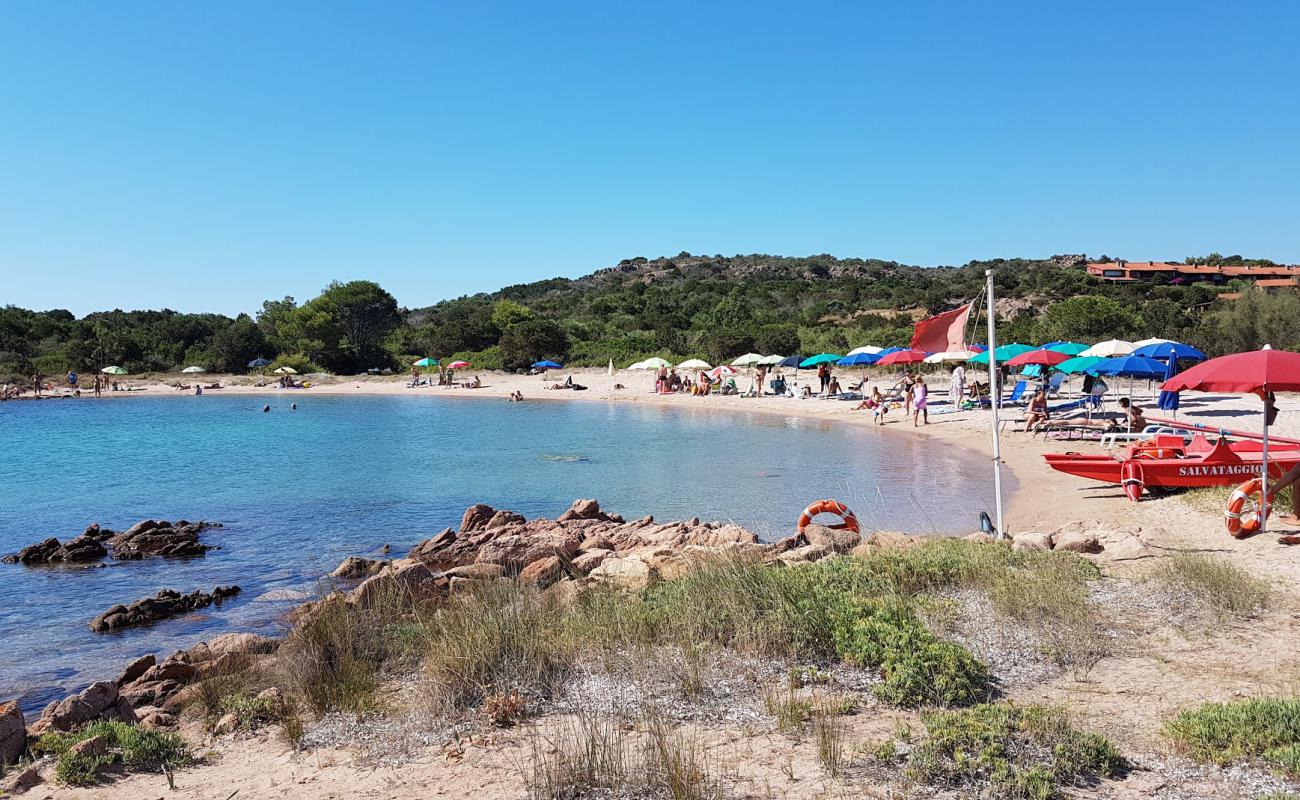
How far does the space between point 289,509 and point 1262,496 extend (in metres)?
16.3

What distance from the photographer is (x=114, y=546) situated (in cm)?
1427

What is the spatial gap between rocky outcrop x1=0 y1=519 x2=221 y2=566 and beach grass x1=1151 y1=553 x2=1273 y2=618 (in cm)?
1344

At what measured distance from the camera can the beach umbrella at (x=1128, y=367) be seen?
66.3 feet

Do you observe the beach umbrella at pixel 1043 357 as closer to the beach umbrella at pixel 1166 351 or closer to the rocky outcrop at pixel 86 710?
the beach umbrella at pixel 1166 351

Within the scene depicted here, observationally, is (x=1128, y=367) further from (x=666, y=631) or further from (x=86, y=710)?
(x=86, y=710)

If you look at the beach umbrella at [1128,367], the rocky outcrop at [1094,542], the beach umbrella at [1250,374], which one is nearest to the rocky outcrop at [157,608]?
the rocky outcrop at [1094,542]

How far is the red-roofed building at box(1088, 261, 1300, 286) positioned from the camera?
75.4 m

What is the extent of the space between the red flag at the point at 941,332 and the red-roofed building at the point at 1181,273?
236ft

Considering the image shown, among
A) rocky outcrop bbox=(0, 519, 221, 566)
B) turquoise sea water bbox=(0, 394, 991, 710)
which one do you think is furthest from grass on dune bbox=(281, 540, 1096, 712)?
rocky outcrop bbox=(0, 519, 221, 566)

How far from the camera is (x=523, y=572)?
33.1 feet

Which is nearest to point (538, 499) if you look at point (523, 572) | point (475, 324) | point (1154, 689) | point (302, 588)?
point (302, 588)

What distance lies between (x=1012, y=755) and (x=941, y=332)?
625 centimetres

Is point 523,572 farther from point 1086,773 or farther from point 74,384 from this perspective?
point 74,384

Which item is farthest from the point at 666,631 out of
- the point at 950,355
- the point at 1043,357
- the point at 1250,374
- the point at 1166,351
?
the point at 1043,357
